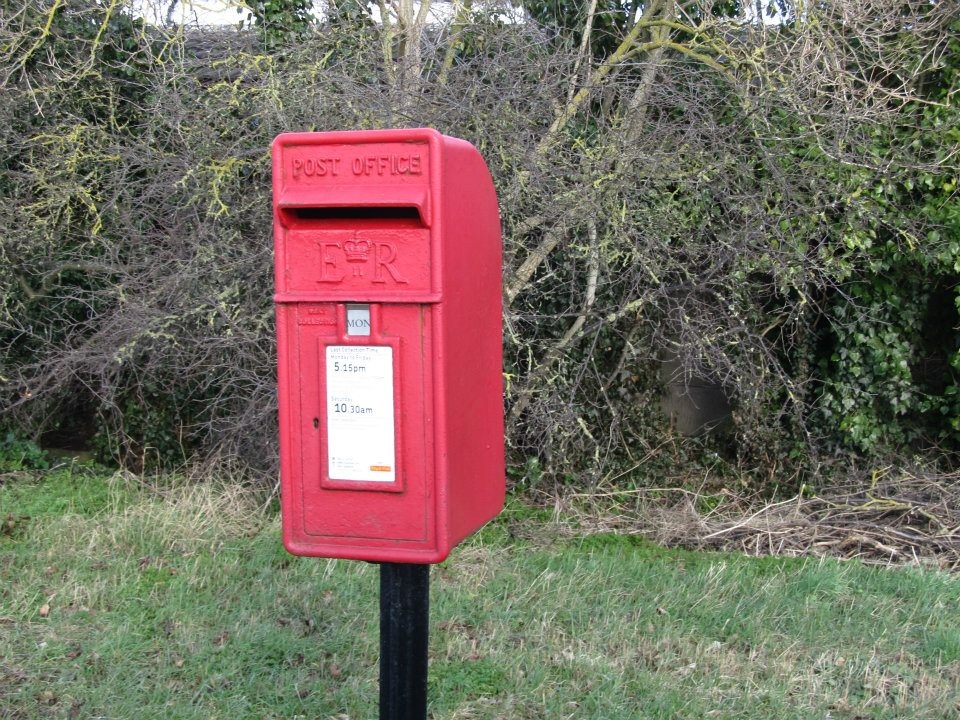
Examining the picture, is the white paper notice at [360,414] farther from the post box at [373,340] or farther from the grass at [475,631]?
the grass at [475,631]

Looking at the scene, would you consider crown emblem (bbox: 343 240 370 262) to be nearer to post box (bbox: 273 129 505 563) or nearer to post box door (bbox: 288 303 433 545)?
post box (bbox: 273 129 505 563)

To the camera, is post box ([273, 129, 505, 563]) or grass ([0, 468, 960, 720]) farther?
grass ([0, 468, 960, 720])

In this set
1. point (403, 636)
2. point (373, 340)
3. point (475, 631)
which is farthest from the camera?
point (475, 631)

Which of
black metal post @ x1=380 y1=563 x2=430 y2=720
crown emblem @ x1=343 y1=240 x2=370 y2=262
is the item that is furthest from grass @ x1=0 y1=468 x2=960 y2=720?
crown emblem @ x1=343 y1=240 x2=370 y2=262

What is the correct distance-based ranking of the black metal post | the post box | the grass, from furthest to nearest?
1. the grass
2. the black metal post
3. the post box

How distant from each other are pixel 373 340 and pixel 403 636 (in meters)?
0.77

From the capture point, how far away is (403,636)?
241cm

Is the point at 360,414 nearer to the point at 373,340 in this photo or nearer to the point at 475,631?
the point at 373,340

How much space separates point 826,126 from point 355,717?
14.4ft

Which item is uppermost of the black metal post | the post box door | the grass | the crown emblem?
the crown emblem

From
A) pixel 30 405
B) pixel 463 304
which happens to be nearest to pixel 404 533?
pixel 463 304

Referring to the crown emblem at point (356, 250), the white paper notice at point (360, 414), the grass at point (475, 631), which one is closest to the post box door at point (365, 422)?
the white paper notice at point (360, 414)

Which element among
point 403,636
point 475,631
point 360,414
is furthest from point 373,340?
point 475,631

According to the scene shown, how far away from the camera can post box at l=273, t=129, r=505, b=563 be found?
2250mm
